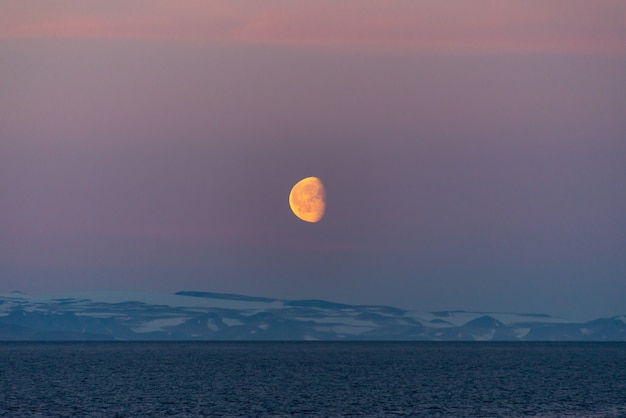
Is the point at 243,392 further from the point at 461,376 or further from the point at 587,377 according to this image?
the point at 587,377

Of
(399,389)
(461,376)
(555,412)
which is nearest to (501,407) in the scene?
(555,412)

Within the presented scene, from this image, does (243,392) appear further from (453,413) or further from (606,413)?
(606,413)

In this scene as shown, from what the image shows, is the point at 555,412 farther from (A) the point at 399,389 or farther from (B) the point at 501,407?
(A) the point at 399,389

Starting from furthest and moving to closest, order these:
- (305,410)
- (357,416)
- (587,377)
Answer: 1. (587,377)
2. (305,410)
3. (357,416)

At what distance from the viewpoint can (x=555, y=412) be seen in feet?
296

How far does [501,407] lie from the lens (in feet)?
315

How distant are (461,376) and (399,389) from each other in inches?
1596

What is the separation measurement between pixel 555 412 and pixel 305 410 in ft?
75.6

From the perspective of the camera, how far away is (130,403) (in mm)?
101312

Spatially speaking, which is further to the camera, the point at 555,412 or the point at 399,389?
the point at 399,389

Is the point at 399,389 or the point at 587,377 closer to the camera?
the point at 399,389

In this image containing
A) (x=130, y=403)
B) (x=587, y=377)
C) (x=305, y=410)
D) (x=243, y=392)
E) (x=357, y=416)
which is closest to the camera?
(x=357, y=416)

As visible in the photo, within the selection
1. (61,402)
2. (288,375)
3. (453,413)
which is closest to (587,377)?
(288,375)

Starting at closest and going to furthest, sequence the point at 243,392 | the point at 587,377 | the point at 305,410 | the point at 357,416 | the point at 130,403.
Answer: the point at 357,416, the point at 305,410, the point at 130,403, the point at 243,392, the point at 587,377
